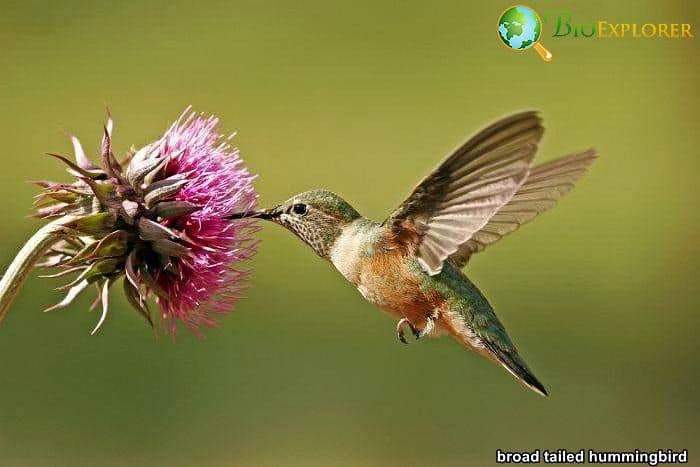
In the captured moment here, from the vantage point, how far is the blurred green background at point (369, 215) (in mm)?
6824

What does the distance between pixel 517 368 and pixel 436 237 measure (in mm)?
450

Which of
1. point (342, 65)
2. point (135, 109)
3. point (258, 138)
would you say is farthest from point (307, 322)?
point (342, 65)

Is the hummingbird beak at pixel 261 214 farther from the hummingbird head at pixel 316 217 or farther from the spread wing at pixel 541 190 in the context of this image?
the spread wing at pixel 541 190

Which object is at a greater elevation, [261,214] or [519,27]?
[519,27]

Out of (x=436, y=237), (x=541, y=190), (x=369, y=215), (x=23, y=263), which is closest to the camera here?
(x=23, y=263)

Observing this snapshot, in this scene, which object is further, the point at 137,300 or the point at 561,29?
the point at 561,29

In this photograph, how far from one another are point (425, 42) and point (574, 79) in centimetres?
141

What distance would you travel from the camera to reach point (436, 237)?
2.68 meters

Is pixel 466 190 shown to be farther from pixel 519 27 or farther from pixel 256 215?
pixel 519 27

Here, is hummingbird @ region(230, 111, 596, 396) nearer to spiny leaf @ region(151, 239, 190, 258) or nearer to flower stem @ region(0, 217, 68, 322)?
spiny leaf @ region(151, 239, 190, 258)

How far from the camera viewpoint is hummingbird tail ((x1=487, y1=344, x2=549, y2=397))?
9.12ft

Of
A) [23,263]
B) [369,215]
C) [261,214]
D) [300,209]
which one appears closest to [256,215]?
[261,214]

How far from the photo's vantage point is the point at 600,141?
9023mm

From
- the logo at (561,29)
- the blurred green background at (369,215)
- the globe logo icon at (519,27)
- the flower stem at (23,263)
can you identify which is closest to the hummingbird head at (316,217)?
the flower stem at (23,263)
